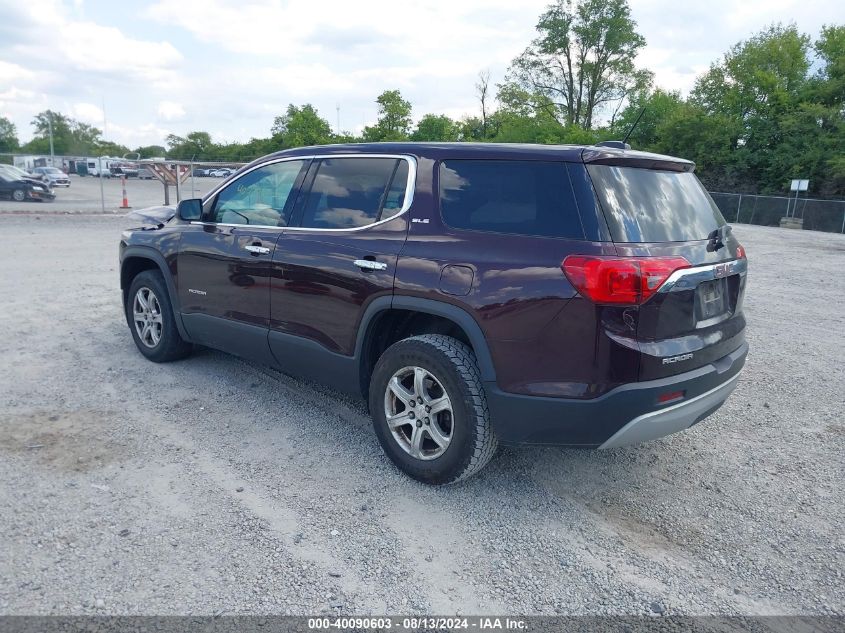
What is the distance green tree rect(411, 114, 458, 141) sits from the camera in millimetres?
36938

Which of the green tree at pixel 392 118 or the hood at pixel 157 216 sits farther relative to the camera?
the green tree at pixel 392 118

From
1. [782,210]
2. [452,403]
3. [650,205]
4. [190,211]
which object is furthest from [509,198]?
[782,210]

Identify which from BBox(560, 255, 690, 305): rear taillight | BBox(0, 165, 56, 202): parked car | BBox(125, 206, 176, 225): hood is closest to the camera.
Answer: BBox(560, 255, 690, 305): rear taillight

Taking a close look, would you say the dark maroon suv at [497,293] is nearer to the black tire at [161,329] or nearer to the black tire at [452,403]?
the black tire at [452,403]

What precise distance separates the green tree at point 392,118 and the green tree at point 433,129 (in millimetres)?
1274

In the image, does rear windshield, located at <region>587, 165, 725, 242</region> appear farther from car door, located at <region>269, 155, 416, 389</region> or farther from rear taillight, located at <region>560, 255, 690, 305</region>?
car door, located at <region>269, 155, 416, 389</region>

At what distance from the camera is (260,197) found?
15.1 ft

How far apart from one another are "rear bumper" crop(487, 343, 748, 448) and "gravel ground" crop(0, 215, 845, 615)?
484mm

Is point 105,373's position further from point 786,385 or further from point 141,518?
point 786,385

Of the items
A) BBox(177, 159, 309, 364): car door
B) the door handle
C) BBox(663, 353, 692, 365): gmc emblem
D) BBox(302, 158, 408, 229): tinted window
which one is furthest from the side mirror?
BBox(663, 353, 692, 365): gmc emblem

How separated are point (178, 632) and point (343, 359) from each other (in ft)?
5.91

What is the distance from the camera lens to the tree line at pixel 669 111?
118 feet

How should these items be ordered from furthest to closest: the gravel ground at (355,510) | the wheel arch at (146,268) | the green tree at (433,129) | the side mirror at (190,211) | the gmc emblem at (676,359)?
the green tree at (433,129)
the wheel arch at (146,268)
the side mirror at (190,211)
the gmc emblem at (676,359)
the gravel ground at (355,510)

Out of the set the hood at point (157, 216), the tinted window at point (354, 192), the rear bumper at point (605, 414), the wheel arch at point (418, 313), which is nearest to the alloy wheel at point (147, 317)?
the hood at point (157, 216)
